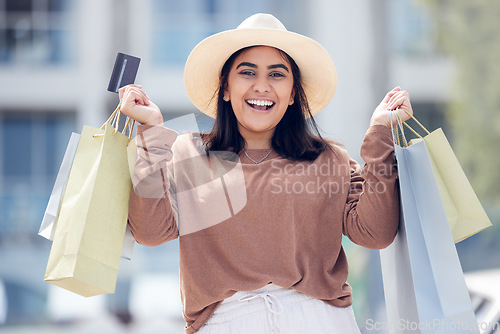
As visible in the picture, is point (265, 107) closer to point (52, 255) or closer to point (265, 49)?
point (265, 49)

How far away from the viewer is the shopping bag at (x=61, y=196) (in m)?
1.81

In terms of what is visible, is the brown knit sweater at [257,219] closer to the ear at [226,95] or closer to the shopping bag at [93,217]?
the shopping bag at [93,217]

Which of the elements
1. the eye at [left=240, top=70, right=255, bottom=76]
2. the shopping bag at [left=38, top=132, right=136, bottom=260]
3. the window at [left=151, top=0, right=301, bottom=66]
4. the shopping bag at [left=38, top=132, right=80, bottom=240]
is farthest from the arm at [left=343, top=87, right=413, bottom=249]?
the window at [left=151, top=0, right=301, bottom=66]

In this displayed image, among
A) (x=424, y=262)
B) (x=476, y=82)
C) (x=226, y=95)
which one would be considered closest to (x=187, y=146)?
(x=226, y=95)

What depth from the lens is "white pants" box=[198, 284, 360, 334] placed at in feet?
6.30

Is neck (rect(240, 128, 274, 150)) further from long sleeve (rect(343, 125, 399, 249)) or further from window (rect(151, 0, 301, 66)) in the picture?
window (rect(151, 0, 301, 66))

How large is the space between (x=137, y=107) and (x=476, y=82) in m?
10.1

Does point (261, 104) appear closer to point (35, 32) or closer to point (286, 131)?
point (286, 131)

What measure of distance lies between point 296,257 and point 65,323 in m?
5.36

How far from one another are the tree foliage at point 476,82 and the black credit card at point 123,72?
9.88 meters

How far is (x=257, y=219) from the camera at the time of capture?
6.40 ft

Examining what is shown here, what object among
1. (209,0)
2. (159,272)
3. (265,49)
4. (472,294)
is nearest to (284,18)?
(209,0)

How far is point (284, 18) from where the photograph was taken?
11.3 m

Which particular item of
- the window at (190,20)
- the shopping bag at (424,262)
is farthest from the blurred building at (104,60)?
the shopping bag at (424,262)
